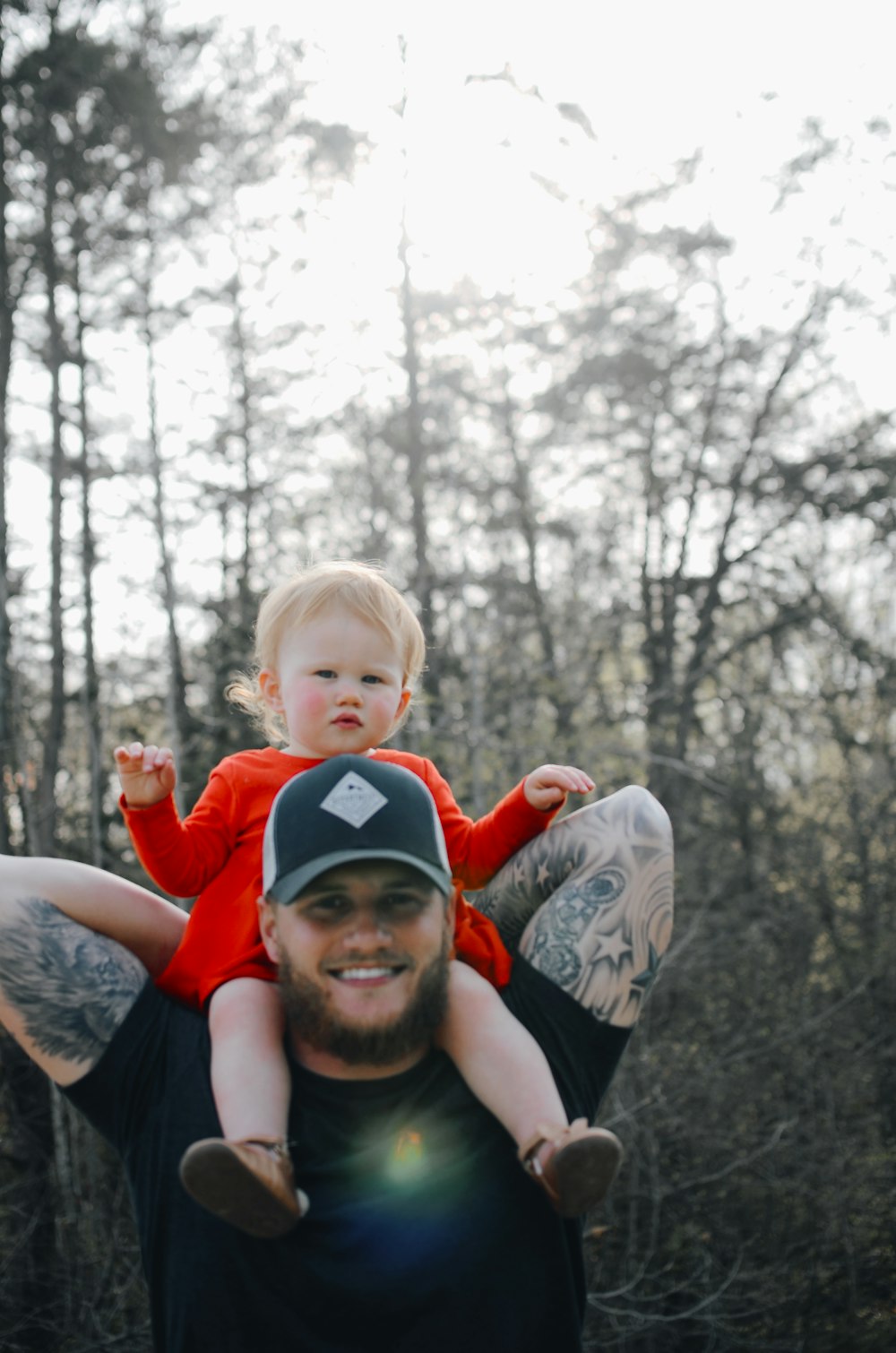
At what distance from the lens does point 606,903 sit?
7.00 feet

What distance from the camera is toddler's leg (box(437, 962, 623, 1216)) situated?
1.73 metres

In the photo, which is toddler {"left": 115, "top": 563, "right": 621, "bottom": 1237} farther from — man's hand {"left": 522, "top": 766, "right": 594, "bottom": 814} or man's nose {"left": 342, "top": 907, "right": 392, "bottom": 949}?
man's nose {"left": 342, "top": 907, "right": 392, "bottom": 949}

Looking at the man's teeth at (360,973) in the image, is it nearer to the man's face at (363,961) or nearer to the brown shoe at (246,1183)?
the man's face at (363,961)

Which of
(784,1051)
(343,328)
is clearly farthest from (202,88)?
(784,1051)

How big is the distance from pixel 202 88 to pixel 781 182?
17.0ft

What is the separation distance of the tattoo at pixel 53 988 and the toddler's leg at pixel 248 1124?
193 mm

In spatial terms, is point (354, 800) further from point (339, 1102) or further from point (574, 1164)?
point (574, 1164)

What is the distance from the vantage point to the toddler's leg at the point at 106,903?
1972 mm

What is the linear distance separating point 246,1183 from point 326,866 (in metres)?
0.47

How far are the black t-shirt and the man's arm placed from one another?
0.04 meters

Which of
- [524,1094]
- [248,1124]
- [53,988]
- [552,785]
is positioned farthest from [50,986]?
[552,785]

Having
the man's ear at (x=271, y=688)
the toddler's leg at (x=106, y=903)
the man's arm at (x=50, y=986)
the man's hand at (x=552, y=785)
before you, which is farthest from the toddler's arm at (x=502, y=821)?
the man's arm at (x=50, y=986)

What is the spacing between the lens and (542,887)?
7.38 ft

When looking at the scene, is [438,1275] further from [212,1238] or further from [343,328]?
[343,328]
